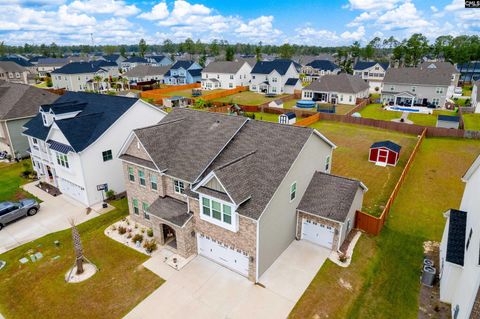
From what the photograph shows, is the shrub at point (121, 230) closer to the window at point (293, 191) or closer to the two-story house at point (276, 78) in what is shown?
the window at point (293, 191)

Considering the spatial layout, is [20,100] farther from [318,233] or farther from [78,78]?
[78,78]

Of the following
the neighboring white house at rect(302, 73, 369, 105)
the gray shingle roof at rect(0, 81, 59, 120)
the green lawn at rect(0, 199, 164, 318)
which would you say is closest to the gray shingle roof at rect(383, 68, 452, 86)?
the neighboring white house at rect(302, 73, 369, 105)

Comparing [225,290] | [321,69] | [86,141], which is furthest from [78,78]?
[225,290]

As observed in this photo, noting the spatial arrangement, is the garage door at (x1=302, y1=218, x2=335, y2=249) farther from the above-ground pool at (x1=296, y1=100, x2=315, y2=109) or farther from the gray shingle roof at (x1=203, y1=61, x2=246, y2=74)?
the gray shingle roof at (x1=203, y1=61, x2=246, y2=74)

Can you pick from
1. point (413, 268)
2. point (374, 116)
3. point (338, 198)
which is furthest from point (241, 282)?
point (374, 116)

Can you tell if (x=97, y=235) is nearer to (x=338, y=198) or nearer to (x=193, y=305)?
(x=193, y=305)
